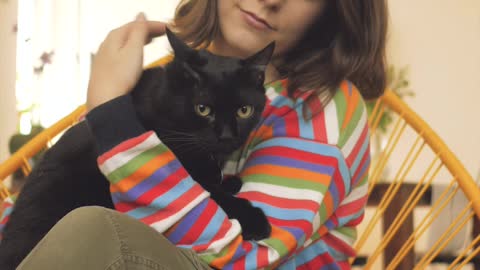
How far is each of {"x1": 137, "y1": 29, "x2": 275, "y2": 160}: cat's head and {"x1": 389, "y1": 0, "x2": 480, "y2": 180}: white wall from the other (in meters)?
1.75

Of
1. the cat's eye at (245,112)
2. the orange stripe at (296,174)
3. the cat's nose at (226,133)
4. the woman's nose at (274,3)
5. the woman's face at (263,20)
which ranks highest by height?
the woman's nose at (274,3)

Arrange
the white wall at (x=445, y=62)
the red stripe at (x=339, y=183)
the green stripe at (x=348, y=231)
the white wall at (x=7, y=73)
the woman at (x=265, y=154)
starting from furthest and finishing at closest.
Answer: the white wall at (x=445, y=62)
the white wall at (x=7, y=73)
the green stripe at (x=348, y=231)
the red stripe at (x=339, y=183)
the woman at (x=265, y=154)

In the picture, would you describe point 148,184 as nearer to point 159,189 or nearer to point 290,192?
point 159,189

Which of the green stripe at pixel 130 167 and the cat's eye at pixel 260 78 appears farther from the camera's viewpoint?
the cat's eye at pixel 260 78

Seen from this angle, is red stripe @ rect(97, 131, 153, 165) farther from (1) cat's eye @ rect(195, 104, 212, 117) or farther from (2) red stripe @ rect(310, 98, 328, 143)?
(2) red stripe @ rect(310, 98, 328, 143)

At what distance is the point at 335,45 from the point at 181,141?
0.32 metres

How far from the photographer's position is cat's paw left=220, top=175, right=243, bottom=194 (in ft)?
2.68

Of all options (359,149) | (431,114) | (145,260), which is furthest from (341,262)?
(431,114)

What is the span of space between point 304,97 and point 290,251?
0.23m

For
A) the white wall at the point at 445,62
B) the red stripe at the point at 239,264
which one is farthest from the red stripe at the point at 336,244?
the white wall at the point at 445,62

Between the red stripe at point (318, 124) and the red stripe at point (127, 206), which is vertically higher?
the red stripe at point (318, 124)

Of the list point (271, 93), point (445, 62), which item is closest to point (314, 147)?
point (271, 93)

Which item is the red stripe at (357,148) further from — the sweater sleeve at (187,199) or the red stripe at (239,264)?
the red stripe at (239,264)

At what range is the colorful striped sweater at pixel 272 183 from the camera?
0.67 m
